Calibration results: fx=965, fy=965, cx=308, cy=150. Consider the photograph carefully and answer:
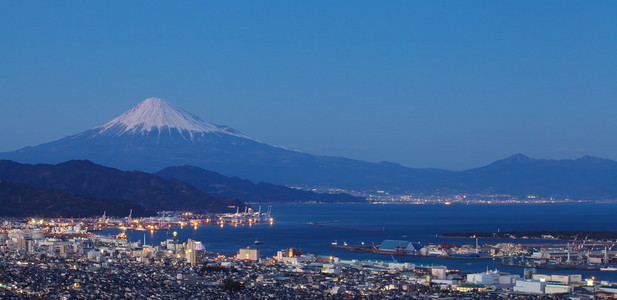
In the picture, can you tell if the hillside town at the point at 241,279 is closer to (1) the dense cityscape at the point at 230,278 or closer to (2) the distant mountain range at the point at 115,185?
(1) the dense cityscape at the point at 230,278

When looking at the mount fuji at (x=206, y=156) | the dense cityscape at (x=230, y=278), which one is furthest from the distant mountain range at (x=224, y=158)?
the dense cityscape at (x=230, y=278)

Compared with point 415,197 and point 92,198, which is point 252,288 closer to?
point 92,198

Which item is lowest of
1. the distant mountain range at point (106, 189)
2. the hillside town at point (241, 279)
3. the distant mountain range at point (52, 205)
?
the hillside town at point (241, 279)

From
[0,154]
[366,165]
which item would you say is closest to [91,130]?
[0,154]

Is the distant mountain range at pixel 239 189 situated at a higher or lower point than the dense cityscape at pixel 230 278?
higher

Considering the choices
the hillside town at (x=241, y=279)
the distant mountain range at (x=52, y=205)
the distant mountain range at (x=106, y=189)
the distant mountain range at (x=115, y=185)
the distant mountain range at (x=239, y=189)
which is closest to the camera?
the hillside town at (x=241, y=279)

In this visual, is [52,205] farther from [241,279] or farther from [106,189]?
[241,279]

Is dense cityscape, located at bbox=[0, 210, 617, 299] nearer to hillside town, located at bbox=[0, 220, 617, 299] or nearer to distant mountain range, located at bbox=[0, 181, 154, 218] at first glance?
hillside town, located at bbox=[0, 220, 617, 299]

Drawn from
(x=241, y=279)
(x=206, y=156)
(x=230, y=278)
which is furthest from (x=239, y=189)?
(x=230, y=278)
